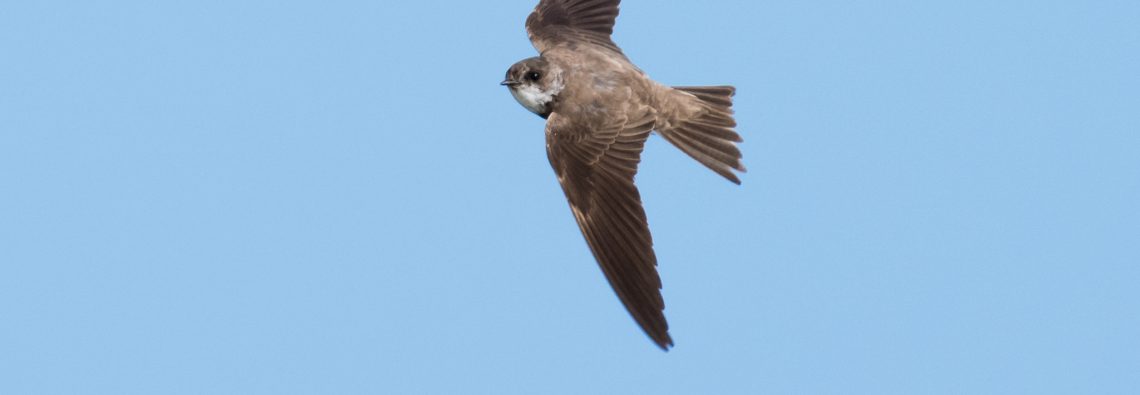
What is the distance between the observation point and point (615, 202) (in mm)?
7324

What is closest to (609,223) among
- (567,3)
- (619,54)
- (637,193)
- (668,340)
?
(637,193)

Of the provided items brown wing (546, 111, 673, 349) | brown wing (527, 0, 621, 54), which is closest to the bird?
A: brown wing (546, 111, 673, 349)

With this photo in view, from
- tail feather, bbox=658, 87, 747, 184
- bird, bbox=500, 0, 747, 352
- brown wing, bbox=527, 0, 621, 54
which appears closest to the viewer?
bird, bbox=500, 0, 747, 352

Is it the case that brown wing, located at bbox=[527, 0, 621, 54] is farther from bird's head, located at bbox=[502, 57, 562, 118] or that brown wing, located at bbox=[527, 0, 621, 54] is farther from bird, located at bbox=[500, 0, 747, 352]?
bird's head, located at bbox=[502, 57, 562, 118]

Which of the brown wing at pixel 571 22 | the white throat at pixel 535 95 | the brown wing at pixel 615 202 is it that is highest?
the brown wing at pixel 571 22

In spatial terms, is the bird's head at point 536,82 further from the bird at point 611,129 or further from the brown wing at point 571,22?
the brown wing at point 571,22

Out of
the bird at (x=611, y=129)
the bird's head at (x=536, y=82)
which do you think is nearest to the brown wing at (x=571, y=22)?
the bird at (x=611, y=129)

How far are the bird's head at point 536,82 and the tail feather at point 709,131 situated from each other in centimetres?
58

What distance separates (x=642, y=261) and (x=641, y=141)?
80cm

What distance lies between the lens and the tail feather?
7770mm

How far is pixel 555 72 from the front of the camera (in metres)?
7.88

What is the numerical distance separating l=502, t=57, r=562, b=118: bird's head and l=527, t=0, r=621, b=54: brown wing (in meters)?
0.67

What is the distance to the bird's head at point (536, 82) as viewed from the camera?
785cm

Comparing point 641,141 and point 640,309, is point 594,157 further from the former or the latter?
point 640,309
